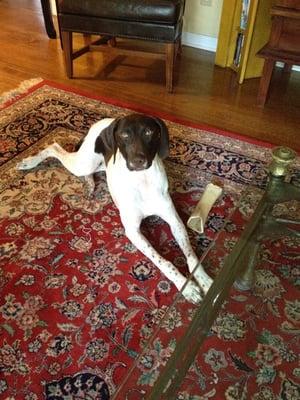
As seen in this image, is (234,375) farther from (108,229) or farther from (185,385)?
(108,229)

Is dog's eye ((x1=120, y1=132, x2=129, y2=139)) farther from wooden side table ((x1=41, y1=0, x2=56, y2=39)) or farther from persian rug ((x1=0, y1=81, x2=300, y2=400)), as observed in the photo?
wooden side table ((x1=41, y1=0, x2=56, y2=39))

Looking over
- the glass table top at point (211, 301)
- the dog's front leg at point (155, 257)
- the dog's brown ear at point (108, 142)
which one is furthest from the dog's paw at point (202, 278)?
the dog's brown ear at point (108, 142)

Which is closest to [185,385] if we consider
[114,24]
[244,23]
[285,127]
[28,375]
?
[28,375]

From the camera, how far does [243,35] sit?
2.76 m

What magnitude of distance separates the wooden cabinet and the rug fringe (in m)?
1.37

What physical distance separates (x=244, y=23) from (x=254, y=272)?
2.08 m

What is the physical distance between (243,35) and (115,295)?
210cm

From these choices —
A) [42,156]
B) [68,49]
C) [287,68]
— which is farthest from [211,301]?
[287,68]

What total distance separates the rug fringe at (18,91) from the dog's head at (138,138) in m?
1.36

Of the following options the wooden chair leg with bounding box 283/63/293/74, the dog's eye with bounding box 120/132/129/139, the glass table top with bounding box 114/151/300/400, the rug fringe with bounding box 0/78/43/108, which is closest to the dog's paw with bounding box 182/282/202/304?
the glass table top with bounding box 114/151/300/400

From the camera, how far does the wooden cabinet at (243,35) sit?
2630 mm

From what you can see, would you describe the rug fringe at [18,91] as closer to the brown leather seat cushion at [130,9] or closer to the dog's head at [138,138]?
the brown leather seat cushion at [130,9]

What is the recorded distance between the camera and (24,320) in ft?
4.66

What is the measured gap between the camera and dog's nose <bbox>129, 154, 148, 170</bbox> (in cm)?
144
